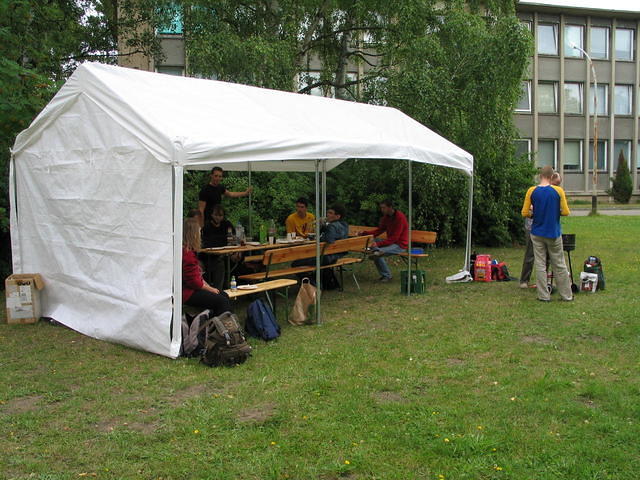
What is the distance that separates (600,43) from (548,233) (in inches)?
1285

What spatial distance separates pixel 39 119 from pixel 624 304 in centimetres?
765

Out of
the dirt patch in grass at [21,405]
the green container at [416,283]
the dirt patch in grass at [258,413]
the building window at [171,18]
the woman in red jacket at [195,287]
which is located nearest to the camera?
the dirt patch in grass at [258,413]

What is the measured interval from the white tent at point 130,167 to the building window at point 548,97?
28.8 m

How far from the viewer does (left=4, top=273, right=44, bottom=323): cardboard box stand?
7.84 m

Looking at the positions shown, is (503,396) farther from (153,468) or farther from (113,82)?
(113,82)

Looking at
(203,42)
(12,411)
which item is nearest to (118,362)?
(12,411)

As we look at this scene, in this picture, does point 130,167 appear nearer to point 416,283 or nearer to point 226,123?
point 226,123

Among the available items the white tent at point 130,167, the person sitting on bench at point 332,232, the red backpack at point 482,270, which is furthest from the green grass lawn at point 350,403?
the red backpack at point 482,270

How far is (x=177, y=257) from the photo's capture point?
6.15 metres

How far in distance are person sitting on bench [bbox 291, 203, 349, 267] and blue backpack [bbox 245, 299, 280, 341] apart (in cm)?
249

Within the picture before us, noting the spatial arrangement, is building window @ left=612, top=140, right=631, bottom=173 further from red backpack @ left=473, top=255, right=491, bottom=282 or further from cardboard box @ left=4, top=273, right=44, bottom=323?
cardboard box @ left=4, top=273, right=44, bottom=323

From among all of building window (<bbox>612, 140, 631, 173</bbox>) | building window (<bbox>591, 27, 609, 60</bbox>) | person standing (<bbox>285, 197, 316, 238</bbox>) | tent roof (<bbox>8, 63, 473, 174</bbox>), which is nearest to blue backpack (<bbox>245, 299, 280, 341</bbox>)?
tent roof (<bbox>8, 63, 473, 174</bbox>)

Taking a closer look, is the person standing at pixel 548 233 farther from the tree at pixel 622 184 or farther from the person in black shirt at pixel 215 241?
the tree at pixel 622 184

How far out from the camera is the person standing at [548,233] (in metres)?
8.51
